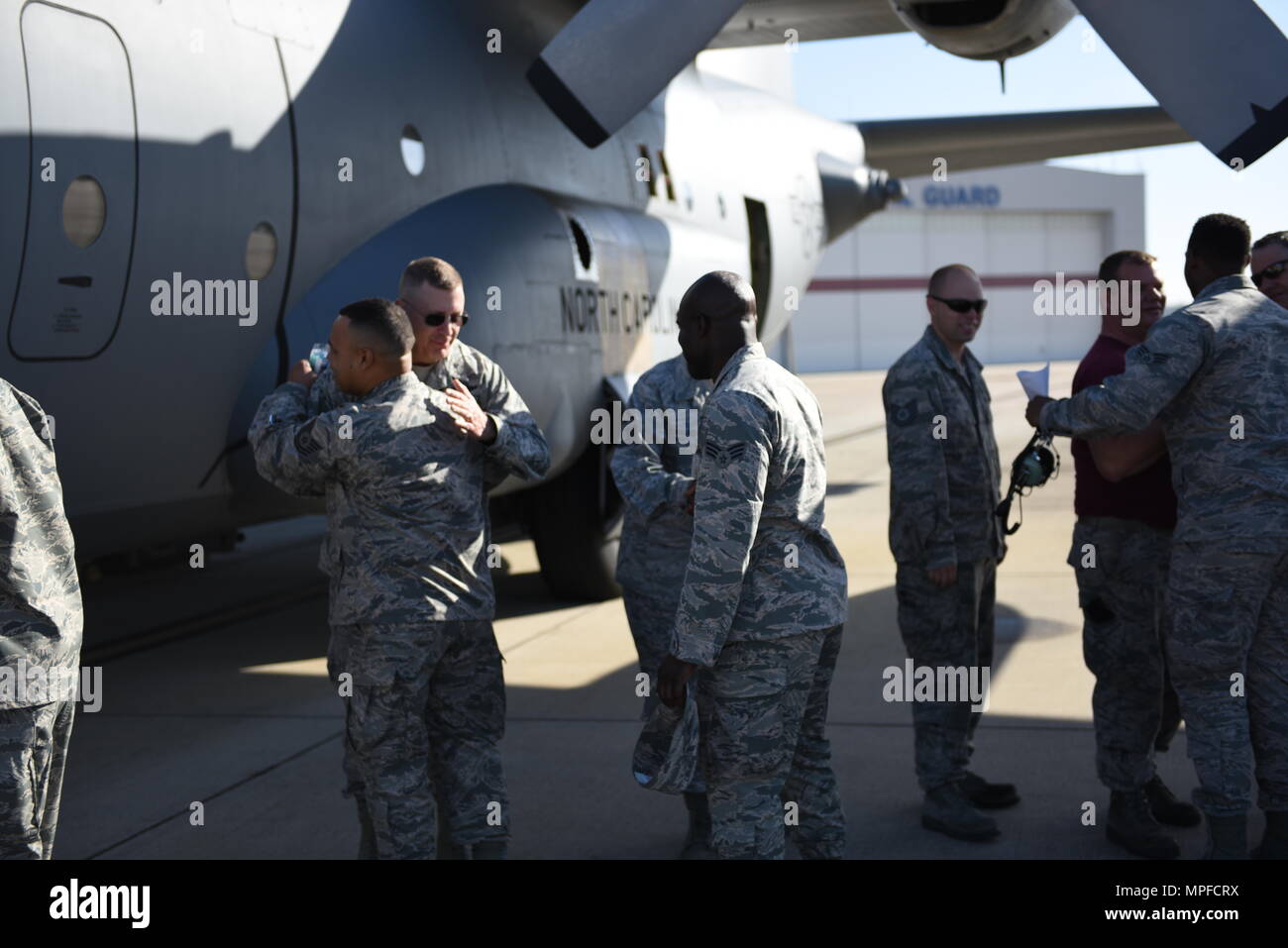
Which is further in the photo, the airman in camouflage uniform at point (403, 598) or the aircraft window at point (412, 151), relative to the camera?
the aircraft window at point (412, 151)

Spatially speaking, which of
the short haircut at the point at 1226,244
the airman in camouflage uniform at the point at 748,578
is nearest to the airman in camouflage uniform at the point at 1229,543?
the short haircut at the point at 1226,244

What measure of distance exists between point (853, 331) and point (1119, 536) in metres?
52.5

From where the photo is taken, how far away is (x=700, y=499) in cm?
314

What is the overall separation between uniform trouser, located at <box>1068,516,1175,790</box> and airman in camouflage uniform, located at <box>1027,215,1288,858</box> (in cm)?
30

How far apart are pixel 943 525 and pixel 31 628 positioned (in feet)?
8.84

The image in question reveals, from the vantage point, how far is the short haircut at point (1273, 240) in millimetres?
4309

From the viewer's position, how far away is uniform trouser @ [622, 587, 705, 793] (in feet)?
13.7

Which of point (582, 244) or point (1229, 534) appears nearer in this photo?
point (1229, 534)

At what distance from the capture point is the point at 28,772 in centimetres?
305

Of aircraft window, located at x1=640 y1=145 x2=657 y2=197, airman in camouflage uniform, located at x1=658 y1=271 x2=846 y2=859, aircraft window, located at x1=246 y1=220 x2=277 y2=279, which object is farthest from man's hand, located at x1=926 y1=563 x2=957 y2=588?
aircraft window, located at x1=640 y1=145 x2=657 y2=197

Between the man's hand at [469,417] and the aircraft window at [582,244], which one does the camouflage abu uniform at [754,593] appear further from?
the aircraft window at [582,244]

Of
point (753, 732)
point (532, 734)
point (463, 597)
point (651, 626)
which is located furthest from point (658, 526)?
point (532, 734)

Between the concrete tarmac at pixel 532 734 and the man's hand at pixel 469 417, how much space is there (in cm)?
143

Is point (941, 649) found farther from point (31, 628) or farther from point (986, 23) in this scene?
point (986, 23)
